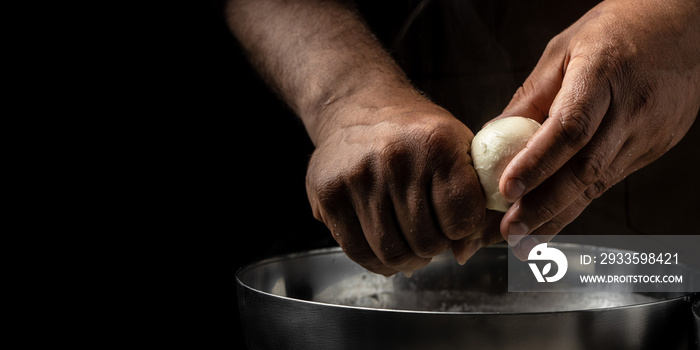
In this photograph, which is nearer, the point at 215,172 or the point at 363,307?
the point at 363,307

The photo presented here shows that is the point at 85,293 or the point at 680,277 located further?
the point at 85,293

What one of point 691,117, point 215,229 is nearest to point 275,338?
point 691,117

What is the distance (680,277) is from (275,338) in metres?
0.57

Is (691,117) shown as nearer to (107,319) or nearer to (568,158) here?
(568,158)

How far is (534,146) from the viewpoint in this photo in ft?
2.42

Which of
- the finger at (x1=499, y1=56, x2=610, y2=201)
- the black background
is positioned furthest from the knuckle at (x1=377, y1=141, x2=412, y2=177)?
the black background

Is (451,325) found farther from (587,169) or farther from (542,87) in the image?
(542,87)

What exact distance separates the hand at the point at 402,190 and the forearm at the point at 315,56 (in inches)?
5.4

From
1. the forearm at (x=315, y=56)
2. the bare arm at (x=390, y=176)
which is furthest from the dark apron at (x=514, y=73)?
the bare arm at (x=390, y=176)

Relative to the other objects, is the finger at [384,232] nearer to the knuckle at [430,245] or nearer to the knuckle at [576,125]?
the knuckle at [430,245]

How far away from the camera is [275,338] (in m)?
0.78

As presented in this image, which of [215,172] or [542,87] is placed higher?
[542,87]

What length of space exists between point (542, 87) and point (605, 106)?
21 centimetres

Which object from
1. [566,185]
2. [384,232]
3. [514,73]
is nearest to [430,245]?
[384,232]
